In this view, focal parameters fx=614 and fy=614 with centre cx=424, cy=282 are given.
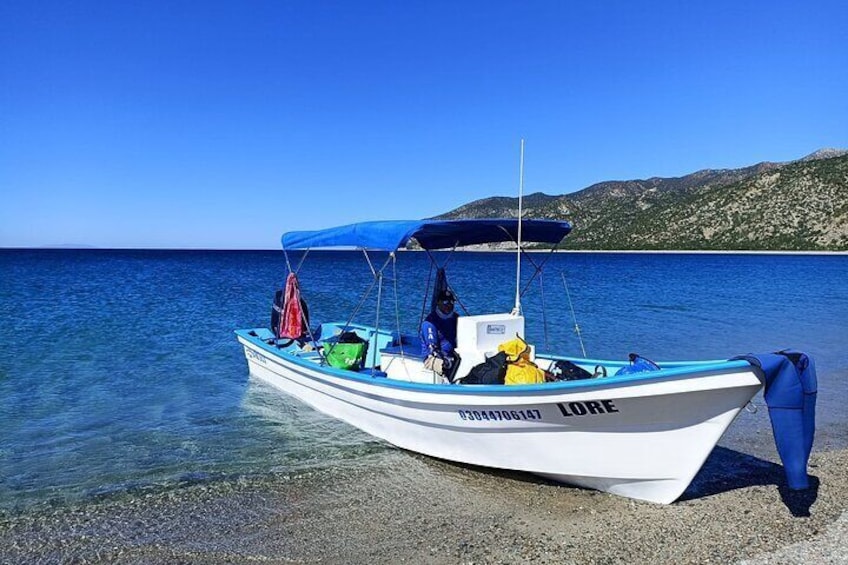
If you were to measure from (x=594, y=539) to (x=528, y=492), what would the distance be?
4.34ft

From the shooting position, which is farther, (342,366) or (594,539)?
(342,366)

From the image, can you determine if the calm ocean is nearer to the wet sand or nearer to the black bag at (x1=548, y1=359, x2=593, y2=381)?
the wet sand

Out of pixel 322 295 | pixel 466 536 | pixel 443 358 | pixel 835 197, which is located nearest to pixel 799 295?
pixel 322 295

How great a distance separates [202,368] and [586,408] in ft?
37.9

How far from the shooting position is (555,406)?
6668 mm

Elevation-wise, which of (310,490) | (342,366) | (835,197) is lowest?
(310,490)

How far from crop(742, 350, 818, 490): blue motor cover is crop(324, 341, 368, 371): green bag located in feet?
21.8

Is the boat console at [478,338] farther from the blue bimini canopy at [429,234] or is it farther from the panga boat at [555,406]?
the blue bimini canopy at [429,234]

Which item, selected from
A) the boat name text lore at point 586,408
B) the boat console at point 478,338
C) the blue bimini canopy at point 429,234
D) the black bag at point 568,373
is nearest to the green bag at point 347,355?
the blue bimini canopy at point 429,234

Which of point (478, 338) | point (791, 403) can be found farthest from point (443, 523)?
point (791, 403)

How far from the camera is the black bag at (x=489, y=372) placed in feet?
25.2

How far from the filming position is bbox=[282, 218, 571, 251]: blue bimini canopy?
8.39m

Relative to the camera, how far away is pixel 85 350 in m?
17.9

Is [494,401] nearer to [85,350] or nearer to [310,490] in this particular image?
[310,490]
